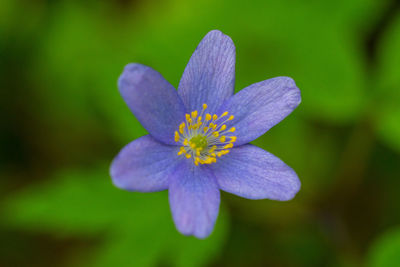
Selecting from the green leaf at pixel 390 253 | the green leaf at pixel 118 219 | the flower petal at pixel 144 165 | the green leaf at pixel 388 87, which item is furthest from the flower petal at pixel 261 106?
the green leaf at pixel 388 87

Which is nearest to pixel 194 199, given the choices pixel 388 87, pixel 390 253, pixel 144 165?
pixel 144 165

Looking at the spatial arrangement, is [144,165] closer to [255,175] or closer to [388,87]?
[255,175]

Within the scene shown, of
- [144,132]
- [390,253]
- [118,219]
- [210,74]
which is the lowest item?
[118,219]

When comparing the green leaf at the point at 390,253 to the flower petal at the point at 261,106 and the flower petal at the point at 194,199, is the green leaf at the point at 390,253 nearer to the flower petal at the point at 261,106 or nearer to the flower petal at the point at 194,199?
the flower petal at the point at 261,106

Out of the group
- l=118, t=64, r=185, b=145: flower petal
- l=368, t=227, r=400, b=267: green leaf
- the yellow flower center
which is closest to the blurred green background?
l=368, t=227, r=400, b=267: green leaf

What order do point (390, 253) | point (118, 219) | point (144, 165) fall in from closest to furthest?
point (144, 165)
point (390, 253)
point (118, 219)

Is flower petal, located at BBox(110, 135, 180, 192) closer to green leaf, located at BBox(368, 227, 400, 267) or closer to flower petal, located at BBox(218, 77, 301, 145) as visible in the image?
flower petal, located at BBox(218, 77, 301, 145)

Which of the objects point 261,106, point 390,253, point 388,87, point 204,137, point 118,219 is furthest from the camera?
point 388,87
